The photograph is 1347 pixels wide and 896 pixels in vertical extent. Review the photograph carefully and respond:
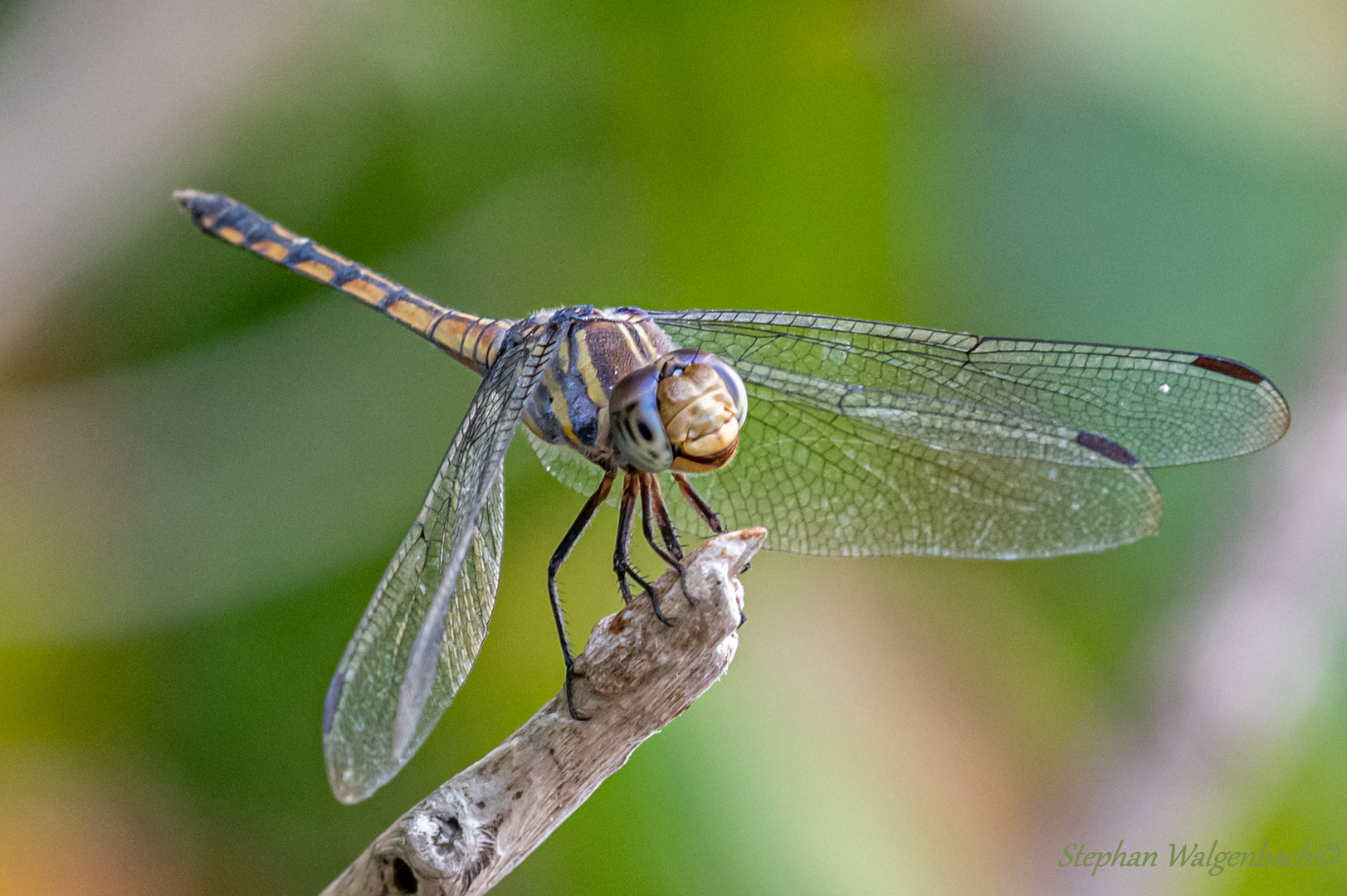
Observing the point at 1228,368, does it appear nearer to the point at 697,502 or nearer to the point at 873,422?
the point at 873,422

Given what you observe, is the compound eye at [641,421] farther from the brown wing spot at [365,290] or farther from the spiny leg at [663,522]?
the brown wing spot at [365,290]

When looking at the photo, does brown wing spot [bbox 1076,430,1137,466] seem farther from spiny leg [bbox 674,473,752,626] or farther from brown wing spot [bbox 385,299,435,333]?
brown wing spot [bbox 385,299,435,333]

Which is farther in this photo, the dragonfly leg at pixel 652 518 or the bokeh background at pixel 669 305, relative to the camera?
the bokeh background at pixel 669 305

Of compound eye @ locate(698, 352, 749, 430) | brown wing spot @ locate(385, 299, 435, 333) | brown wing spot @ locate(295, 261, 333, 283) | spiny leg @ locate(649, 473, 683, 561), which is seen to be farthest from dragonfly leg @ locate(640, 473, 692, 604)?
brown wing spot @ locate(295, 261, 333, 283)

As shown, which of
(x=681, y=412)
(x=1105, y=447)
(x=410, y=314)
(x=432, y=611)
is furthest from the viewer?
(x=410, y=314)

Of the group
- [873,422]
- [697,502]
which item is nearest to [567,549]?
[697,502]

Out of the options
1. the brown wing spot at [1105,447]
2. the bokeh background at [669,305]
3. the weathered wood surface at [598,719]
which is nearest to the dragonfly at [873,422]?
the brown wing spot at [1105,447]
